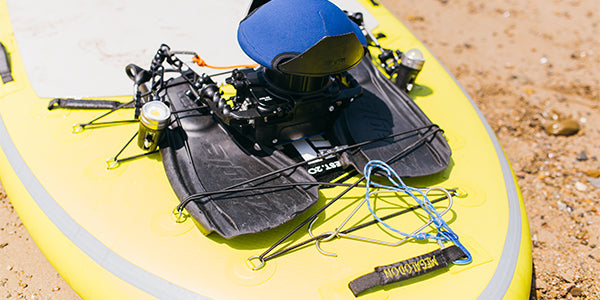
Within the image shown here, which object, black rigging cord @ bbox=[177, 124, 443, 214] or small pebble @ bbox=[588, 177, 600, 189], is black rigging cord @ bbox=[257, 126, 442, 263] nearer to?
black rigging cord @ bbox=[177, 124, 443, 214]

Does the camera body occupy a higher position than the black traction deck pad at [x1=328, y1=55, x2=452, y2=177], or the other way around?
the camera body

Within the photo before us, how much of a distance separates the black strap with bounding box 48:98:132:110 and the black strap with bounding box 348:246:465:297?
1780mm

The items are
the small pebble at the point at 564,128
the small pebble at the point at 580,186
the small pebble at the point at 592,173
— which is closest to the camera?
the small pebble at the point at 580,186

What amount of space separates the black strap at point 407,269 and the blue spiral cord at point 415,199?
51mm

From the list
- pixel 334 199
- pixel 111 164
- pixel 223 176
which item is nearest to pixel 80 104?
pixel 111 164

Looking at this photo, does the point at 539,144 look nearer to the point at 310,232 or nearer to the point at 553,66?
the point at 553,66

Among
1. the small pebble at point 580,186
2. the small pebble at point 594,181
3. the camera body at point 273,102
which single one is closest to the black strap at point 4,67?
the camera body at point 273,102

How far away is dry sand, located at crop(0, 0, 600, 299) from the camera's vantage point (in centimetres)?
297

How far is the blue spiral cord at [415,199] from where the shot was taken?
2.13 meters

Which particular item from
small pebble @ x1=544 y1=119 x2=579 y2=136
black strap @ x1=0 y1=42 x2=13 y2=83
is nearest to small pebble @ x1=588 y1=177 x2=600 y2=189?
small pebble @ x1=544 y1=119 x2=579 y2=136

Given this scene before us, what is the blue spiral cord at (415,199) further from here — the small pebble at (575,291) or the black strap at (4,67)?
the black strap at (4,67)

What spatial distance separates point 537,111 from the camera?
4863 millimetres

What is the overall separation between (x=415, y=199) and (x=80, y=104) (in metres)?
2.02

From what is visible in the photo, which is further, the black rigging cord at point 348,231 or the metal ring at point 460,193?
the metal ring at point 460,193
